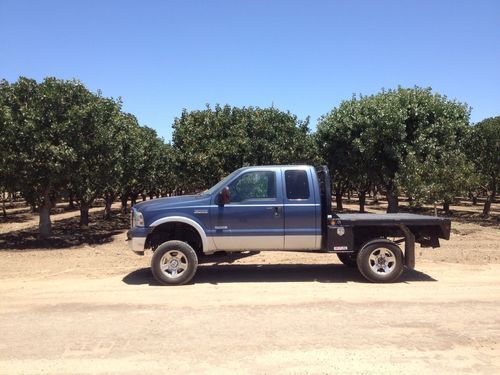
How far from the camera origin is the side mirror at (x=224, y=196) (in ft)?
27.5

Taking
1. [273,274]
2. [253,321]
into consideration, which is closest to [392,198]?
[273,274]

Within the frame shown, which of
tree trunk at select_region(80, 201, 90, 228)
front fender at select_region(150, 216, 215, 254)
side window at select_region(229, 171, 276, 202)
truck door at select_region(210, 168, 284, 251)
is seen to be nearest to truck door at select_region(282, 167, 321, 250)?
truck door at select_region(210, 168, 284, 251)

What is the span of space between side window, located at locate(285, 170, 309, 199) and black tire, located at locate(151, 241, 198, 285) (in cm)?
207

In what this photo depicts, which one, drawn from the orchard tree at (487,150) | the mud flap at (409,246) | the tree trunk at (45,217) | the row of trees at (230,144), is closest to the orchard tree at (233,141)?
the row of trees at (230,144)

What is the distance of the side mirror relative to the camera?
27.5ft

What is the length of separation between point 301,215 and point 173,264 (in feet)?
8.12

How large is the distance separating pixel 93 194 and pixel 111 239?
5135mm

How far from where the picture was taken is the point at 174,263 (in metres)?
8.50

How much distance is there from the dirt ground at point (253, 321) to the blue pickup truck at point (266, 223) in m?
0.46

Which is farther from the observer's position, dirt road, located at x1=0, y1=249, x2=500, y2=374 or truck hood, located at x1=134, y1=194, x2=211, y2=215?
truck hood, located at x1=134, y1=194, x2=211, y2=215

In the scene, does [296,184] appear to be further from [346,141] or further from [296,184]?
[346,141]

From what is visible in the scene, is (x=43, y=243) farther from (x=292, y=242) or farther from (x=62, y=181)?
(x=292, y=242)

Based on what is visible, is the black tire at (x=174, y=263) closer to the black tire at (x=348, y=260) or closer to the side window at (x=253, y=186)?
the side window at (x=253, y=186)

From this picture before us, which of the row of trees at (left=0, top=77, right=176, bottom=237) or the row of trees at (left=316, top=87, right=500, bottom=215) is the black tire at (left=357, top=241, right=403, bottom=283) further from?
the row of trees at (left=316, top=87, right=500, bottom=215)
